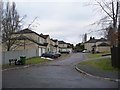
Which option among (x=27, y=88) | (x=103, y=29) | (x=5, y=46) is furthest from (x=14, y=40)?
(x=27, y=88)

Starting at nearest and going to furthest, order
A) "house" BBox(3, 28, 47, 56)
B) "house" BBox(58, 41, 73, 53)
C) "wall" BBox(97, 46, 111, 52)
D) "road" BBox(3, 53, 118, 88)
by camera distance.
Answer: "road" BBox(3, 53, 118, 88) → "house" BBox(3, 28, 47, 56) → "wall" BBox(97, 46, 111, 52) → "house" BBox(58, 41, 73, 53)

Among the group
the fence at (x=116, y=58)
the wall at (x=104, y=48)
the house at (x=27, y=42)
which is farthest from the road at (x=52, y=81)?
the wall at (x=104, y=48)

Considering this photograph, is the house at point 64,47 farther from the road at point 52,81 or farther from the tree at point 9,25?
the road at point 52,81

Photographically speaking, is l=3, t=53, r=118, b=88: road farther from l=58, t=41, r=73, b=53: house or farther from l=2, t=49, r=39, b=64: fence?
l=58, t=41, r=73, b=53: house

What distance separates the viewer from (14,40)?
4284 centimetres

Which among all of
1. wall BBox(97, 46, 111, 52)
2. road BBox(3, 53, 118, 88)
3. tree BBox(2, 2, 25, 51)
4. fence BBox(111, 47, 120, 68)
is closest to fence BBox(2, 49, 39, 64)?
tree BBox(2, 2, 25, 51)

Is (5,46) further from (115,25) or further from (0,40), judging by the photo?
(115,25)

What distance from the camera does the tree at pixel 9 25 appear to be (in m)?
39.2

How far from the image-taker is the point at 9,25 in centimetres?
4106

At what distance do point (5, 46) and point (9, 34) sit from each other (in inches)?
129

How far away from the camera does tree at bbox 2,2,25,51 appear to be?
129ft

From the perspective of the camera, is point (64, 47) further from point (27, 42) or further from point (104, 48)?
point (27, 42)

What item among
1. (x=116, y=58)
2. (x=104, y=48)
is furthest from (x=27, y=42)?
(x=104, y=48)

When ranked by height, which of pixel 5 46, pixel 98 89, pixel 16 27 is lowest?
pixel 98 89
